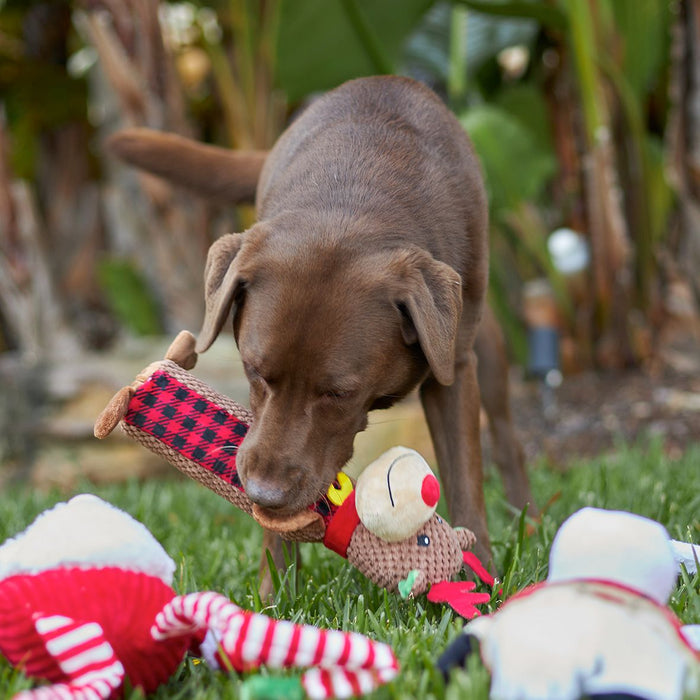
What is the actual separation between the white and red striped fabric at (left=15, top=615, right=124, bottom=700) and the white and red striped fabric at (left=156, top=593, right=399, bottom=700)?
99 millimetres

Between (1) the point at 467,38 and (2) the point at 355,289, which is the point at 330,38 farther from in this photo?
(2) the point at 355,289

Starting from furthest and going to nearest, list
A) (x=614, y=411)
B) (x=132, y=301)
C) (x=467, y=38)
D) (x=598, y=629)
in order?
1. (x=132, y=301)
2. (x=467, y=38)
3. (x=614, y=411)
4. (x=598, y=629)

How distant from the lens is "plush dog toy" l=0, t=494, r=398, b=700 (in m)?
1.34

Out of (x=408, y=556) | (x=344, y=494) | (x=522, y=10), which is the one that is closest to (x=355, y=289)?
(x=344, y=494)

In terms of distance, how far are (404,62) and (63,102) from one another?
3.44m

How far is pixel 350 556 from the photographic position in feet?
6.12

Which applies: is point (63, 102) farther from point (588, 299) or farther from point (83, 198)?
point (588, 299)

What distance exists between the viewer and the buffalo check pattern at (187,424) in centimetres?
195

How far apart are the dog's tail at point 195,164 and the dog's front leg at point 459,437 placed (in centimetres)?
115

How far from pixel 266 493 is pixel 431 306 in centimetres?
55

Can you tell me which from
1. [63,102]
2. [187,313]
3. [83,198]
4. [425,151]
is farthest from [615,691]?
[83,198]

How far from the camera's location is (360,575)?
7.25 ft

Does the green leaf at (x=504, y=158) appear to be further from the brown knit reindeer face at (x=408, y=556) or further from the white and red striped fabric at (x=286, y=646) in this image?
the white and red striped fabric at (x=286, y=646)

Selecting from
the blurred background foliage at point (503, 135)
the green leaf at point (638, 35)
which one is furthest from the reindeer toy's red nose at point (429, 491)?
the green leaf at point (638, 35)
